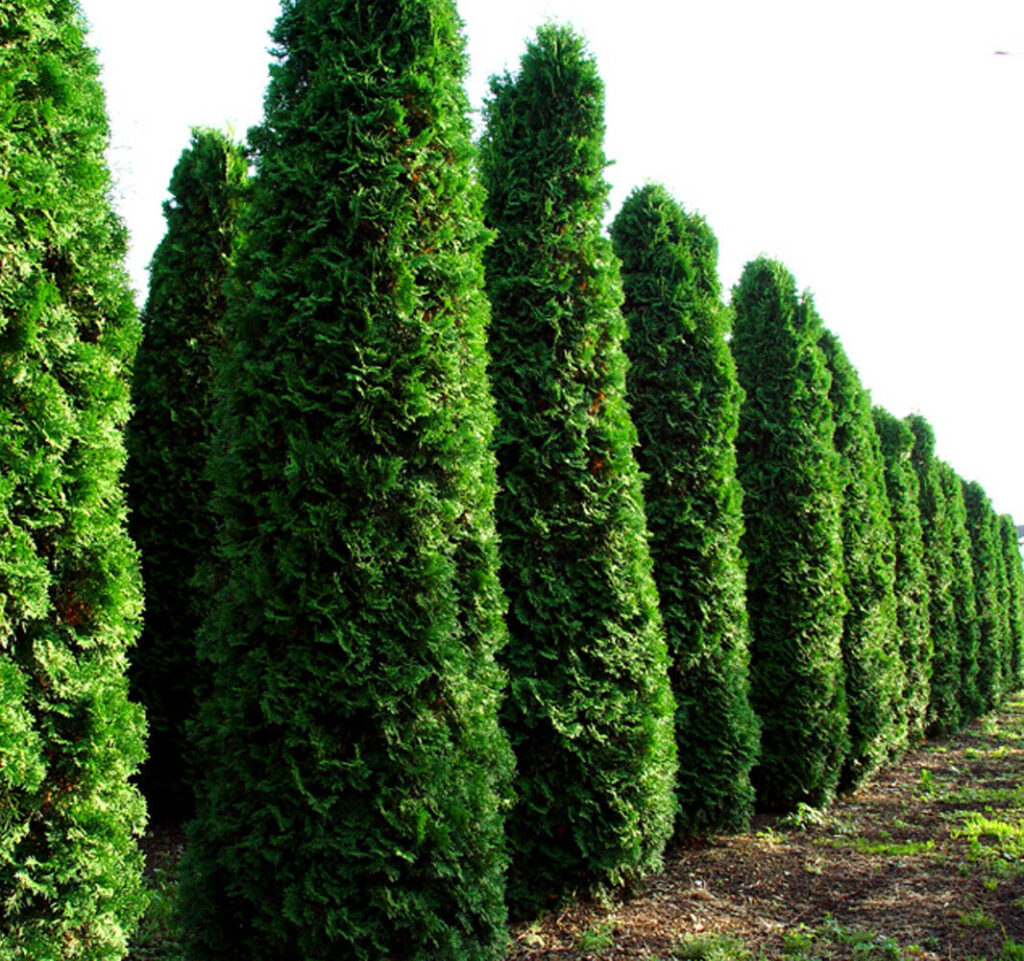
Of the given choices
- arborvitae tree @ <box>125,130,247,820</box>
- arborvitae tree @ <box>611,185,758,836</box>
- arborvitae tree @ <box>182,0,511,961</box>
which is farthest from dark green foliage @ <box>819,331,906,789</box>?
arborvitae tree @ <box>125,130,247,820</box>

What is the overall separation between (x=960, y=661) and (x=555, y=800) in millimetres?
14903

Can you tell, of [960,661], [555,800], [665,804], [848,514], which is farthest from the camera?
[960,661]

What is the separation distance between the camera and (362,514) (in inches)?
160

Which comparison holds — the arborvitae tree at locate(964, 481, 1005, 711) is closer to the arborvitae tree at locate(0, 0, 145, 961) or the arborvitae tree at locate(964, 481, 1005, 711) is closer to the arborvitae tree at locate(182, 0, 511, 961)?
the arborvitae tree at locate(182, 0, 511, 961)

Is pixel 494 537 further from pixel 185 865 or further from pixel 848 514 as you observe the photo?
pixel 848 514

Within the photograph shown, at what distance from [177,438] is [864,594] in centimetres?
858

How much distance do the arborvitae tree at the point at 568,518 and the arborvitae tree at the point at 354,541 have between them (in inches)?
42.6

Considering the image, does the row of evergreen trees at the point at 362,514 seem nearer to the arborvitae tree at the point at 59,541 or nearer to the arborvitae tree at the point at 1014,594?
the arborvitae tree at the point at 59,541

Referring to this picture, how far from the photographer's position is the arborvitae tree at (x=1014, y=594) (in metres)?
24.6

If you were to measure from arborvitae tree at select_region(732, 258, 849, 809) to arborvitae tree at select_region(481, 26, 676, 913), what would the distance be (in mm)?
3175

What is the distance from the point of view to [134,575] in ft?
11.7

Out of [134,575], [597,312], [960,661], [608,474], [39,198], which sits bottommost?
[960,661]

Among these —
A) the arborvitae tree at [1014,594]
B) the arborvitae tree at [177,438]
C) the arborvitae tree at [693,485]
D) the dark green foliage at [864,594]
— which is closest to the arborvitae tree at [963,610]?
the dark green foliage at [864,594]

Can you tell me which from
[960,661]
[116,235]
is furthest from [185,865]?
[960,661]
